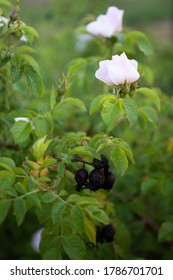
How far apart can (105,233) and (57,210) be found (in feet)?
1.30

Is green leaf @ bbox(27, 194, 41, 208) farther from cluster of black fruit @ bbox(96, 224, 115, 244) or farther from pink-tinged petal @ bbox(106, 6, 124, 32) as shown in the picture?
pink-tinged petal @ bbox(106, 6, 124, 32)

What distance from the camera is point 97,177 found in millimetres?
1543

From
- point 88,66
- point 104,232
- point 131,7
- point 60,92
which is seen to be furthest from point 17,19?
point 131,7

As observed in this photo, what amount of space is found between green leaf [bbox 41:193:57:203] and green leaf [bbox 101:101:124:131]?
0.28 metres

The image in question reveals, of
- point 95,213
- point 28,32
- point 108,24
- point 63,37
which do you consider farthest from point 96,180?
point 63,37

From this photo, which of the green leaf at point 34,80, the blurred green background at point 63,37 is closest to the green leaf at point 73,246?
the green leaf at point 34,80

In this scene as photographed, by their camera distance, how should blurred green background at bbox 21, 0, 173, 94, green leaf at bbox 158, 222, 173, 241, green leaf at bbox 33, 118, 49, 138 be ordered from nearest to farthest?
green leaf at bbox 33, 118, 49, 138
green leaf at bbox 158, 222, 173, 241
blurred green background at bbox 21, 0, 173, 94

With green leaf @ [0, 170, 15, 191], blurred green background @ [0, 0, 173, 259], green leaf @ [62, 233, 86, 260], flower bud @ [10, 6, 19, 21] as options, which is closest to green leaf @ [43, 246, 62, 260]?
green leaf @ [62, 233, 86, 260]

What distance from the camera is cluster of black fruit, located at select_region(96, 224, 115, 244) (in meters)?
1.90

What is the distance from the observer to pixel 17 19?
1686mm

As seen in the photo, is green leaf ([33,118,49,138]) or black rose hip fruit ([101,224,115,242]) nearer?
green leaf ([33,118,49,138])

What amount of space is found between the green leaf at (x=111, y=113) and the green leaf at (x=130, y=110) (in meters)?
0.02

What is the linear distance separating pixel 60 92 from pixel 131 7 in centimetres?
506
